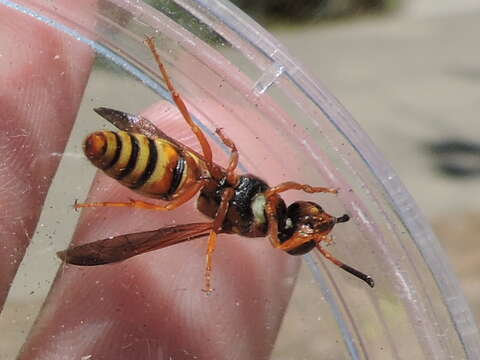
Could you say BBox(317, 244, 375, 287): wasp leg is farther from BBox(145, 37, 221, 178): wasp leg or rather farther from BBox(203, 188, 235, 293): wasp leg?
BBox(145, 37, 221, 178): wasp leg

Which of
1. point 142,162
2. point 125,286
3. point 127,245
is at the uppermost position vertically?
point 142,162

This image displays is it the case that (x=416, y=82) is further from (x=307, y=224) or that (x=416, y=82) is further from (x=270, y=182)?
(x=307, y=224)

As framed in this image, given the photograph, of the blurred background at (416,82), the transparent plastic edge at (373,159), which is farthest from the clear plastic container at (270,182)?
the blurred background at (416,82)

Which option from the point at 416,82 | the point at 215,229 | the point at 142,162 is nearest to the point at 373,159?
the point at 215,229

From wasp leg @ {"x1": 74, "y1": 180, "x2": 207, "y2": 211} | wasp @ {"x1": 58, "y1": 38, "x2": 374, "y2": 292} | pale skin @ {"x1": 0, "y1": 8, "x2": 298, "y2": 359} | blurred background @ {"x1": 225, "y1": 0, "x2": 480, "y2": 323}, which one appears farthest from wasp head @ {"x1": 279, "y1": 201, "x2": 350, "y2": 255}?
blurred background @ {"x1": 225, "y1": 0, "x2": 480, "y2": 323}

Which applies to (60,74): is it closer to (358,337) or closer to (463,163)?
(358,337)

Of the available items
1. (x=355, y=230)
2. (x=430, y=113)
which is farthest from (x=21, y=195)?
(x=430, y=113)
